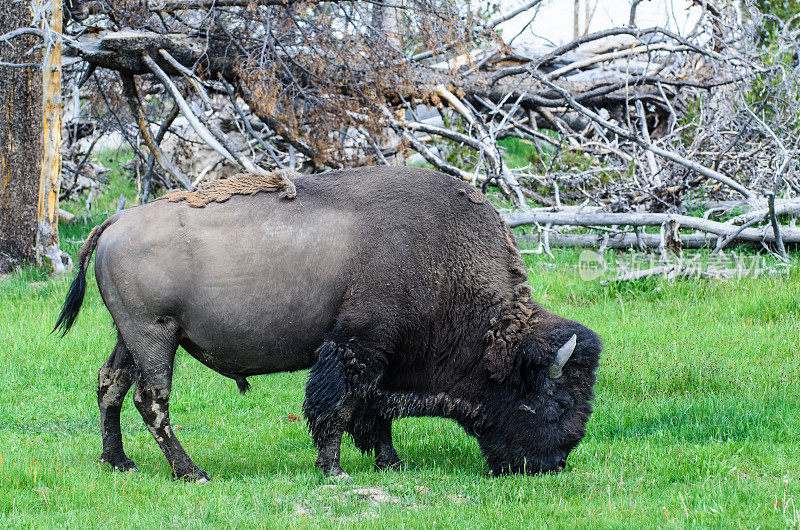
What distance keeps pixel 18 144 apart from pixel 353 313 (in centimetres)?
733

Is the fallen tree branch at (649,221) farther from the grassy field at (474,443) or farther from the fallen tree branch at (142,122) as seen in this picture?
the fallen tree branch at (142,122)

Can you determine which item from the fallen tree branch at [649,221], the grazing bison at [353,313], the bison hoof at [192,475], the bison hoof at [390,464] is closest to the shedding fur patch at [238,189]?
the grazing bison at [353,313]

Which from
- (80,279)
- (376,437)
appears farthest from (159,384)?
(376,437)

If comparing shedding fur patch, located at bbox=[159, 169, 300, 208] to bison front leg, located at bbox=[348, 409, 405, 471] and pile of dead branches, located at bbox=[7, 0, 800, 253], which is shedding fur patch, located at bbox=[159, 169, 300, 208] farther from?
pile of dead branches, located at bbox=[7, 0, 800, 253]

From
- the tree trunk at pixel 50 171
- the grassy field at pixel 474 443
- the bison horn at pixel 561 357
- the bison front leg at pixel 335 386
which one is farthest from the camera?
the tree trunk at pixel 50 171

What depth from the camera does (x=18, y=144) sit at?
10602 millimetres

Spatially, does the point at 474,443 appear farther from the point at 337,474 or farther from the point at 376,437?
the point at 337,474

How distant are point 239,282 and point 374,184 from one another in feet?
3.70

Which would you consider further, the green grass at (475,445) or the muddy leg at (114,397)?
the muddy leg at (114,397)

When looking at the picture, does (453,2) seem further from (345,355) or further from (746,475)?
(746,475)

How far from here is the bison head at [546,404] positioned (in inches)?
207

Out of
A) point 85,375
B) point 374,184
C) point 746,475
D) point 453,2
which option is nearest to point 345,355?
point 374,184

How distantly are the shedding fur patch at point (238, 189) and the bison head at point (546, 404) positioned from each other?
1.92m

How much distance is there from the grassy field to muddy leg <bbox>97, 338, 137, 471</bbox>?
5.9 inches
